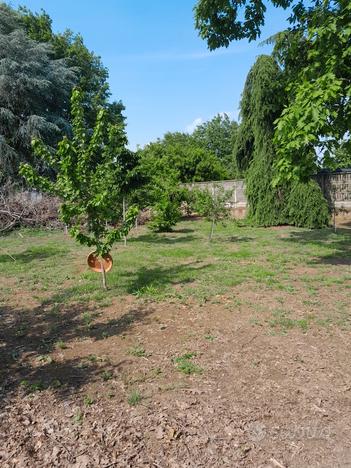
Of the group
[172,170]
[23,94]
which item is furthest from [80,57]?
[172,170]

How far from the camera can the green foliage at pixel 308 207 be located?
1428cm

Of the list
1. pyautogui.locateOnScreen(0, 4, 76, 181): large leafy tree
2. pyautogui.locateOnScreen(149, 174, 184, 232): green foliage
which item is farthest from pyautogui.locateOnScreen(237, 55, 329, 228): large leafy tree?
pyautogui.locateOnScreen(0, 4, 76, 181): large leafy tree

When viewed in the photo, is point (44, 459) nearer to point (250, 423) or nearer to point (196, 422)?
point (196, 422)

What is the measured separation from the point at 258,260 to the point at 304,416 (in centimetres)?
574

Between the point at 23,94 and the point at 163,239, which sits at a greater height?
the point at 23,94

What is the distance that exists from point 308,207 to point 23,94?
15018mm

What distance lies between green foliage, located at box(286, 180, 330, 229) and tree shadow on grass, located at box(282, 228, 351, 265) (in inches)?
29.2

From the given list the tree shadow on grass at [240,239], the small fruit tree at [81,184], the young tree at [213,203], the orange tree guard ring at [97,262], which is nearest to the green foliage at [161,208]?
the young tree at [213,203]

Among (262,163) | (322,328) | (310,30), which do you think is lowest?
(322,328)

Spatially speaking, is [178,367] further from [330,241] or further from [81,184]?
[330,241]

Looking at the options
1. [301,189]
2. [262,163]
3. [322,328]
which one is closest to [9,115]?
[262,163]

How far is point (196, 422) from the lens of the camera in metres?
2.63

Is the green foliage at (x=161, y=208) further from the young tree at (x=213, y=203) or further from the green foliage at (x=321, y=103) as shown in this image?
the green foliage at (x=321, y=103)

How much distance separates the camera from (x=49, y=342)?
4.15 m
